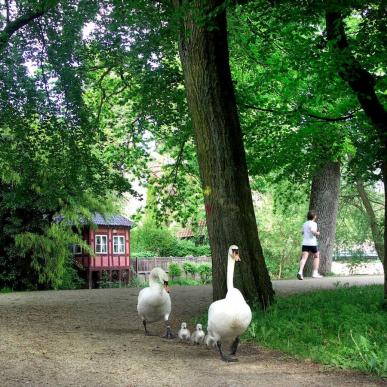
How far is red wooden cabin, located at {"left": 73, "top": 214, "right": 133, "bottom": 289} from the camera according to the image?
40188mm

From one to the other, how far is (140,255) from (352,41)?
39547 millimetres

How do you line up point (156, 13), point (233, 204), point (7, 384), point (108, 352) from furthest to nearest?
1. point (156, 13)
2. point (233, 204)
3. point (108, 352)
4. point (7, 384)

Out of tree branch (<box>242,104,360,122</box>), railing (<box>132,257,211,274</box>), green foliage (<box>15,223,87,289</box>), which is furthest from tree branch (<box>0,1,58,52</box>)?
railing (<box>132,257,211,274</box>)

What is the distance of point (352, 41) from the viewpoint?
10.1m

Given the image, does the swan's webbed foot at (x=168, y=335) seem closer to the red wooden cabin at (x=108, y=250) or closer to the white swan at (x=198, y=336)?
the white swan at (x=198, y=336)

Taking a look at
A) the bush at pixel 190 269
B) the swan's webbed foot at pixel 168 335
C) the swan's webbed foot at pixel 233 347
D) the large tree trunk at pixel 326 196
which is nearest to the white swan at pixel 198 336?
the swan's webbed foot at pixel 168 335

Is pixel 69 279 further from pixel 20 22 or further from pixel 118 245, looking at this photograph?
pixel 118 245

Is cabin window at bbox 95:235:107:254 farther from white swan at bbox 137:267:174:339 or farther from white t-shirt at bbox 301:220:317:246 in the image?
white swan at bbox 137:267:174:339

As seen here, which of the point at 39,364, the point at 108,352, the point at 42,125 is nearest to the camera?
the point at 39,364

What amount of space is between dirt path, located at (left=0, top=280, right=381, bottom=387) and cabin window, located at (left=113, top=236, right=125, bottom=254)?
31.4 metres

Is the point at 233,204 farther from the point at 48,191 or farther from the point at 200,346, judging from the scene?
the point at 48,191

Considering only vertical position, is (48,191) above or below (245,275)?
above

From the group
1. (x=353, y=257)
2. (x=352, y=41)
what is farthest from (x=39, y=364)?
(x=353, y=257)

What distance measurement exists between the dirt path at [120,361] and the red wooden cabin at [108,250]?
2927cm
